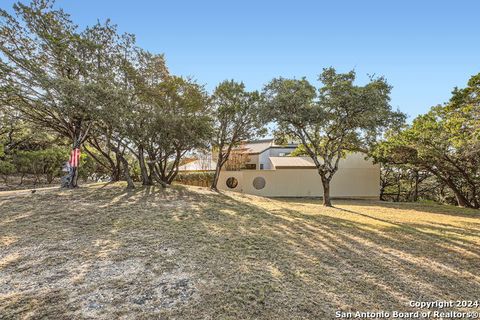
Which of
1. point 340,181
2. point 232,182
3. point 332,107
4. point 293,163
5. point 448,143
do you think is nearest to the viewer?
point 332,107

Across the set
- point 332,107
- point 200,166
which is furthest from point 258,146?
point 332,107

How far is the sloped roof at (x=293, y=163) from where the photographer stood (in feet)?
62.2

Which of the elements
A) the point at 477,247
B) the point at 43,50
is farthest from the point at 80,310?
the point at 43,50

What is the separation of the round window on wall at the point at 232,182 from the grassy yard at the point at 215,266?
39.1 ft

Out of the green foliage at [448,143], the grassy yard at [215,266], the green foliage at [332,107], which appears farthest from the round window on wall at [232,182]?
the grassy yard at [215,266]

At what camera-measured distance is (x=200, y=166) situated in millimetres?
22953

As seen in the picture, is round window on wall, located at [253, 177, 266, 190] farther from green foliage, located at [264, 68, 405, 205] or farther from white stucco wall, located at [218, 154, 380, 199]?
green foliage, located at [264, 68, 405, 205]

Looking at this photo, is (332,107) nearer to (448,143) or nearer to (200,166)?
(448,143)

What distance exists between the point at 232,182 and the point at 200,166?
Result: 481cm

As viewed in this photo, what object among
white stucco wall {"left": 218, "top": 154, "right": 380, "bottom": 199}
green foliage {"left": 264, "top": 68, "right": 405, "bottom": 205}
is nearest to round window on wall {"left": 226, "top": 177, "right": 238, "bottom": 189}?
white stucco wall {"left": 218, "top": 154, "right": 380, "bottom": 199}

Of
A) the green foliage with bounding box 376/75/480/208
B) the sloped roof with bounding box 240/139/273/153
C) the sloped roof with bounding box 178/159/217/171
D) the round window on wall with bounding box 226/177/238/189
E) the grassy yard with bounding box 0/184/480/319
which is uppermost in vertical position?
the sloped roof with bounding box 240/139/273/153

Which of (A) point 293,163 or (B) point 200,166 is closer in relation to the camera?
(A) point 293,163

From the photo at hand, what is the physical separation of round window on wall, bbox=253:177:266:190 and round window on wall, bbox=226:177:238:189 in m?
1.43

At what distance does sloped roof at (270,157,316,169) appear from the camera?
18956mm
